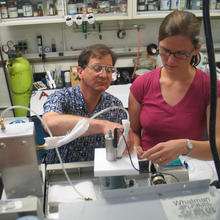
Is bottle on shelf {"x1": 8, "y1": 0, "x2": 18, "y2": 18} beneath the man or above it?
above

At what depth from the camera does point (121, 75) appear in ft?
9.62

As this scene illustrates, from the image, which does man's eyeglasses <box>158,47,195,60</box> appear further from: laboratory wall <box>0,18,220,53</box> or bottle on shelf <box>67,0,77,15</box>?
laboratory wall <box>0,18,220,53</box>

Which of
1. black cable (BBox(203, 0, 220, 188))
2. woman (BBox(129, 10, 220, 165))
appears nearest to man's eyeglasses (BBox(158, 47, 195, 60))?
woman (BBox(129, 10, 220, 165))

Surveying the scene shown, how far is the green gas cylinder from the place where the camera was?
262cm

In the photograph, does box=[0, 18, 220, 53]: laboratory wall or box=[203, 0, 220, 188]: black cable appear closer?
box=[203, 0, 220, 188]: black cable

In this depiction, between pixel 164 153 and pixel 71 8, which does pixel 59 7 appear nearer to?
pixel 71 8

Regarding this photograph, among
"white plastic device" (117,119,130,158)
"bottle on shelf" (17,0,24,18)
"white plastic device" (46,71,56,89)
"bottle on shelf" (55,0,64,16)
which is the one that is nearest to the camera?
"white plastic device" (117,119,130,158)

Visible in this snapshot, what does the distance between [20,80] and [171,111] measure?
201 centimetres

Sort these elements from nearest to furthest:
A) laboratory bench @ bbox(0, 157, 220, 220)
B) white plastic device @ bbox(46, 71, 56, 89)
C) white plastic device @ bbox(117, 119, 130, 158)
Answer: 1. laboratory bench @ bbox(0, 157, 220, 220)
2. white plastic device @ bbox(117, 119, 130, 158)
3. white plastic device @ bbox(46, 71, 56, 89)

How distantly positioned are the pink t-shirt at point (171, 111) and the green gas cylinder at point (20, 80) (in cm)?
179

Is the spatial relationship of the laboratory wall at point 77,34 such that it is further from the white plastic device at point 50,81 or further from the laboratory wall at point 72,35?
the white plastic device at point 50,81

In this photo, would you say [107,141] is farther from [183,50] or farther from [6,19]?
[6,19]

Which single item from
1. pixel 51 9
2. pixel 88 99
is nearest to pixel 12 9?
pixel 51 9

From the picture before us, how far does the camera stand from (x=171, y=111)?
1184 millimetres
